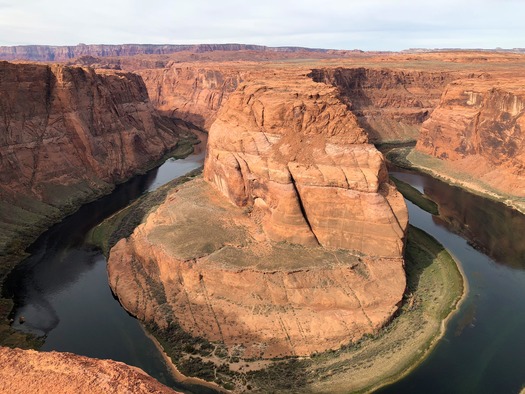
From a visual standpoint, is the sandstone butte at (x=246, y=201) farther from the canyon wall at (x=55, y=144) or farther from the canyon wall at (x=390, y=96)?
the canyon wall at (x=390, y=96)

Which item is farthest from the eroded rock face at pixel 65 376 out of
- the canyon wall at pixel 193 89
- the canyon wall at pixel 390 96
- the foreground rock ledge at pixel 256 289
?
the canyon wall at pixel 193 89

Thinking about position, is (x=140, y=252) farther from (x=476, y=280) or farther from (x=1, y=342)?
(x=476, y=280)

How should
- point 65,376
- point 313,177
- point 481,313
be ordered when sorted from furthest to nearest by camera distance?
point 313,177 < point 481,313 < point 65,376

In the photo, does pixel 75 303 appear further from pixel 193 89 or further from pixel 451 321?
pixel 193 89

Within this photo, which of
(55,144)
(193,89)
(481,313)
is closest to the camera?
(481,313)

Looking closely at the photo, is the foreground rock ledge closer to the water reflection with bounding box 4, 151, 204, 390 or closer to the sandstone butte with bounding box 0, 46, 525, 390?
the sandstone butte with bounding box 0, 46, 525, 390

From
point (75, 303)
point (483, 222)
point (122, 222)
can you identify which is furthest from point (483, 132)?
point (75, 303)

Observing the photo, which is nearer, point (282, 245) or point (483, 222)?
point (282, 245)
